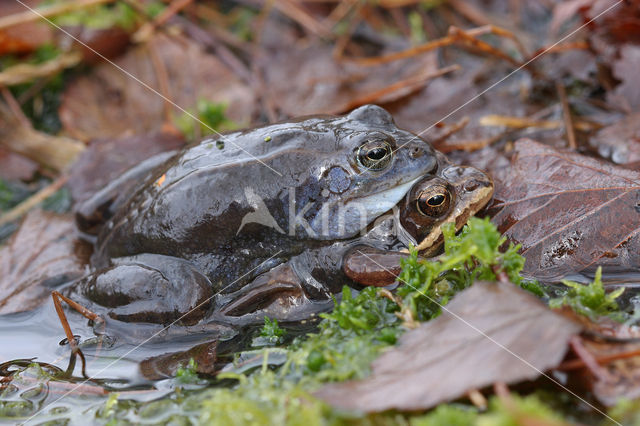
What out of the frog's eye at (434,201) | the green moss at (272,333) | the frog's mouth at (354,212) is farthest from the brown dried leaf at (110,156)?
the frog's eye at (434,201)

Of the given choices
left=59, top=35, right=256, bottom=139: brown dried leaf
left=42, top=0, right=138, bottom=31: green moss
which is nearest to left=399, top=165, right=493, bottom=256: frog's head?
left=59, top=35, right=256, bottom=139: brown dried leaf

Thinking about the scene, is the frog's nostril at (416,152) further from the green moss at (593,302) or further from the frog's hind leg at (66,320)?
A: the frog's hind leg at (66,320)

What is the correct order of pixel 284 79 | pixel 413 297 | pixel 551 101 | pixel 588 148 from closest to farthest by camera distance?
1. pixel 413 297
2. pixel 588 148
3. pixel 551 101
4. pixel 284 79

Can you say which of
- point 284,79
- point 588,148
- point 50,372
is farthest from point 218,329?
point 284,79

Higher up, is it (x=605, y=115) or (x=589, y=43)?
(x=589, y=43)

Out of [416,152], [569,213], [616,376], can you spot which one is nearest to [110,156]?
[416,152]

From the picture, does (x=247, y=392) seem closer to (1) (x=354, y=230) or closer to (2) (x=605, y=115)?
(1) (x=354, y=230)
